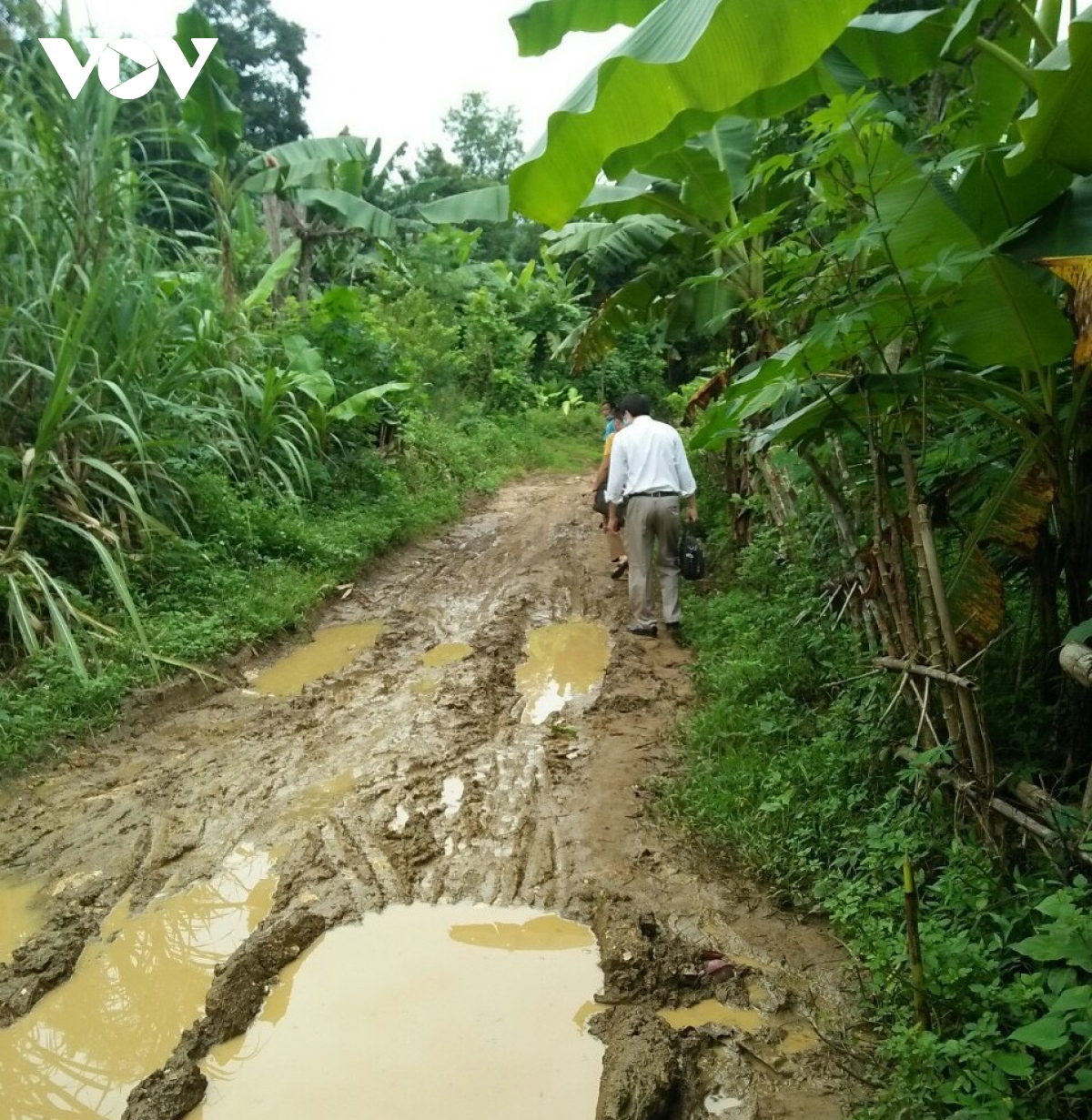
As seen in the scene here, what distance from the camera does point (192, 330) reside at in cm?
707

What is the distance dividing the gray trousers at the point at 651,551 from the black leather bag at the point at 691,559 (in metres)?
0.12

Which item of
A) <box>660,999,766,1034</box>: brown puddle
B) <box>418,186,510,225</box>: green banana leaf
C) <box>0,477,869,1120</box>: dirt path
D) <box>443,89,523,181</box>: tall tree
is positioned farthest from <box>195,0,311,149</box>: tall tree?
<box>660,999,766,1034</box>: brown puddle

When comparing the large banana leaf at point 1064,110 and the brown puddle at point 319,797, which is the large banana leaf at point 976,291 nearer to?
the large banana leaf at point 1064,110

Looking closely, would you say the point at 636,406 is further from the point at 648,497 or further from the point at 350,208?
the point at 350,208

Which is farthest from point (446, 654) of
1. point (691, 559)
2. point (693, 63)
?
point (693, 63)

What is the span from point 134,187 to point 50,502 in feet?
7.20

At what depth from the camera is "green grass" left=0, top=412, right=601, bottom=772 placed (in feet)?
15.1

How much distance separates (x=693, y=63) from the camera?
244cm

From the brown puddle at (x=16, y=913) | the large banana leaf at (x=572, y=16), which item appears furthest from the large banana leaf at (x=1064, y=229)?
the brown puddle at (x=16, y=913)

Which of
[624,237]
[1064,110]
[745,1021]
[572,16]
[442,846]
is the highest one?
[572,16]

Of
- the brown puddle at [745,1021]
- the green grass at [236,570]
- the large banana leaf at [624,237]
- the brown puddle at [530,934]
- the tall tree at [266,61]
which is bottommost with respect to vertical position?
the brown puddle at [745,1021]

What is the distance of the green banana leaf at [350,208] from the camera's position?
10.7 m

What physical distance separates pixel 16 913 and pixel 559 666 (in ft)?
11.1

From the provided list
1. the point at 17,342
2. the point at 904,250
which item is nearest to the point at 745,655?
the point at 904,250
